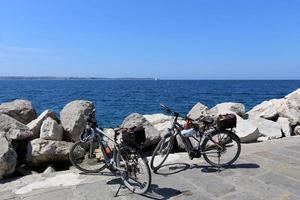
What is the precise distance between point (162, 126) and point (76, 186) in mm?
4725

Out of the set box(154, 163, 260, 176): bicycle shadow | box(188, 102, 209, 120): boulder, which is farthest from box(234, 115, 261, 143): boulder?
box(154, 163, 260, 176): bicycle shadow

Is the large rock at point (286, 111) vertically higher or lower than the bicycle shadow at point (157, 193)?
higher

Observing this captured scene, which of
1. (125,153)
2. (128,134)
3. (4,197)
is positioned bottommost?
(4,197)

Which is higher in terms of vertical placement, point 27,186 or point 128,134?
point 128,134

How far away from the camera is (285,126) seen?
32.1 feet

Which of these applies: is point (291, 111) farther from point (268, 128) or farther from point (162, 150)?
point (162, 150)

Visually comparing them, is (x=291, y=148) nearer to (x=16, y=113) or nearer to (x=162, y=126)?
(x=162, y=126)

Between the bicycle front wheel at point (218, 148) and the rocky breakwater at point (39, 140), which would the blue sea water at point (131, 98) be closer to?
the rocky breakwater at point (39, 140)

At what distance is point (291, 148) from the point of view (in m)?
7.65

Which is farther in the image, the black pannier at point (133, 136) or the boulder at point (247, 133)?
the boulder at point (247, 133)

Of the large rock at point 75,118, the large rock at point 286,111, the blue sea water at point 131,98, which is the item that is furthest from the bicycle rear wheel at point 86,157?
the blue sea water at point 131,98

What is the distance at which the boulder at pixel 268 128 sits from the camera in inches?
359

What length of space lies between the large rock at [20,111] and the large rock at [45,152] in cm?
273

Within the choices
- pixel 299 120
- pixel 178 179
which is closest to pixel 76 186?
pixel 178 179
